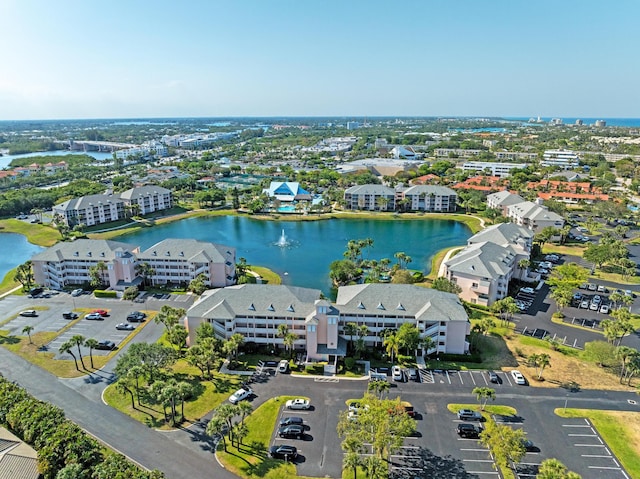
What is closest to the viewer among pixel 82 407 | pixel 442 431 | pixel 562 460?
pixel 562 460

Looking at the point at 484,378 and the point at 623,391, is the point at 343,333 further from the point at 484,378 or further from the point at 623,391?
the point at 623,391


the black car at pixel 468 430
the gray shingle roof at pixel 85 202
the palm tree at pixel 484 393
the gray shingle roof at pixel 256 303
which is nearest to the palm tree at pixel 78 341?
the gray shingle roof at pixel 256 303

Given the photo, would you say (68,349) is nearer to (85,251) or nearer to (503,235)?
(85,251)

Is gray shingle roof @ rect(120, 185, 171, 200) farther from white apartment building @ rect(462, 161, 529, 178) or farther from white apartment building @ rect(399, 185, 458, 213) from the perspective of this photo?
white apartment building @ rect(462, 161, 529, 178)

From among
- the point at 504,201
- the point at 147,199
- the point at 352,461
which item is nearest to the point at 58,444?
the point at 352,461

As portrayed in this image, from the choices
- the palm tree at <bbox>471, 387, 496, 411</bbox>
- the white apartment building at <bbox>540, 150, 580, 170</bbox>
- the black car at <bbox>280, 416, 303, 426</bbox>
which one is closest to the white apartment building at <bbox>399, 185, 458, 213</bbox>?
the white apartment building at <bbox>540, 150, 580, 170</bbox>

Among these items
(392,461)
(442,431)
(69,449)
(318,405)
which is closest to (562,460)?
(442,431)
